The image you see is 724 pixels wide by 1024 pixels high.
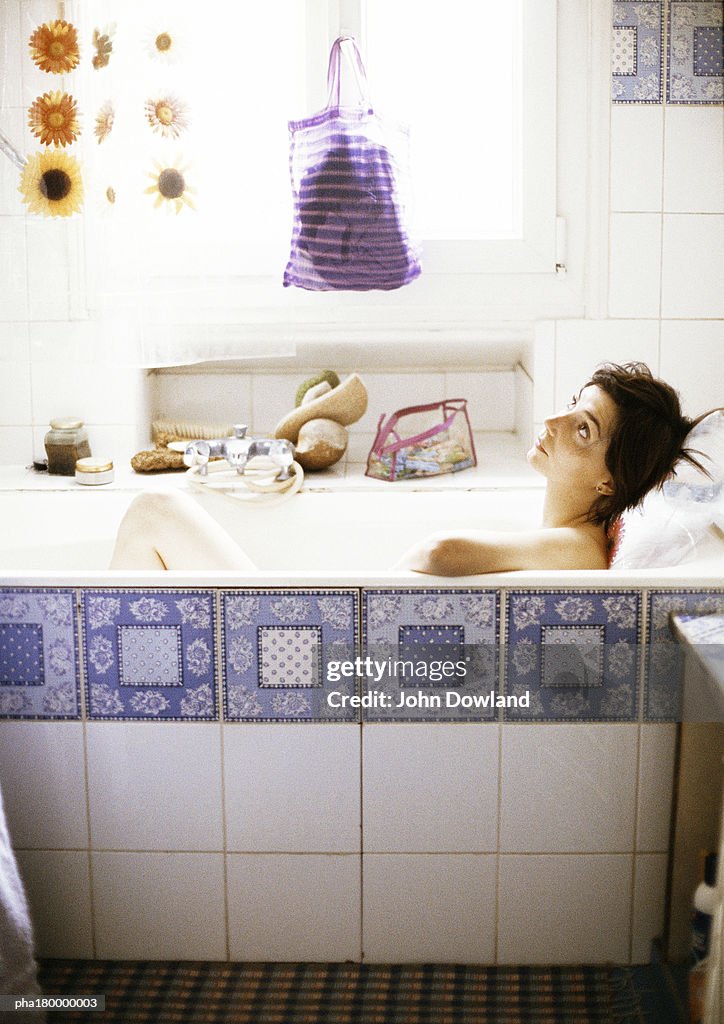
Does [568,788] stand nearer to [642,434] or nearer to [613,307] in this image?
[642,434]

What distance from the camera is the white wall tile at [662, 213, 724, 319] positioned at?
2811 mm

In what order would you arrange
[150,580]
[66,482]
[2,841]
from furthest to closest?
1. [66,482]
2. [150,580]
3. [2,841]

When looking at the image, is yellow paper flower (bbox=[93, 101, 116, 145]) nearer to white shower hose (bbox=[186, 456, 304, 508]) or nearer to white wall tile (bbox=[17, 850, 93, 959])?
white shower hose (bbox=[186, 456, 304, 508])

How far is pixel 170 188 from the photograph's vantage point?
2.62 m

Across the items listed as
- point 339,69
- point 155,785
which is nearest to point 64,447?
point 339,69

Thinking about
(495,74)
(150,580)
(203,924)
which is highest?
(495,74)

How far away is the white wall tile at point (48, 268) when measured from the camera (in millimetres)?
2656

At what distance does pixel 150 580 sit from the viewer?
180cm

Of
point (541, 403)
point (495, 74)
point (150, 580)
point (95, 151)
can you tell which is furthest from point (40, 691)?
point (495, 74)

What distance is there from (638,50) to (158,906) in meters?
2.12

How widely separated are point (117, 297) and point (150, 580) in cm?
105

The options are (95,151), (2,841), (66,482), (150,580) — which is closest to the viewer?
(2,841)

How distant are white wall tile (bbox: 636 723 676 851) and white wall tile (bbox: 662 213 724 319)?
1.34 m

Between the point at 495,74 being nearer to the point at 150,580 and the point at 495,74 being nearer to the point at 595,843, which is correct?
the point at 150,580
